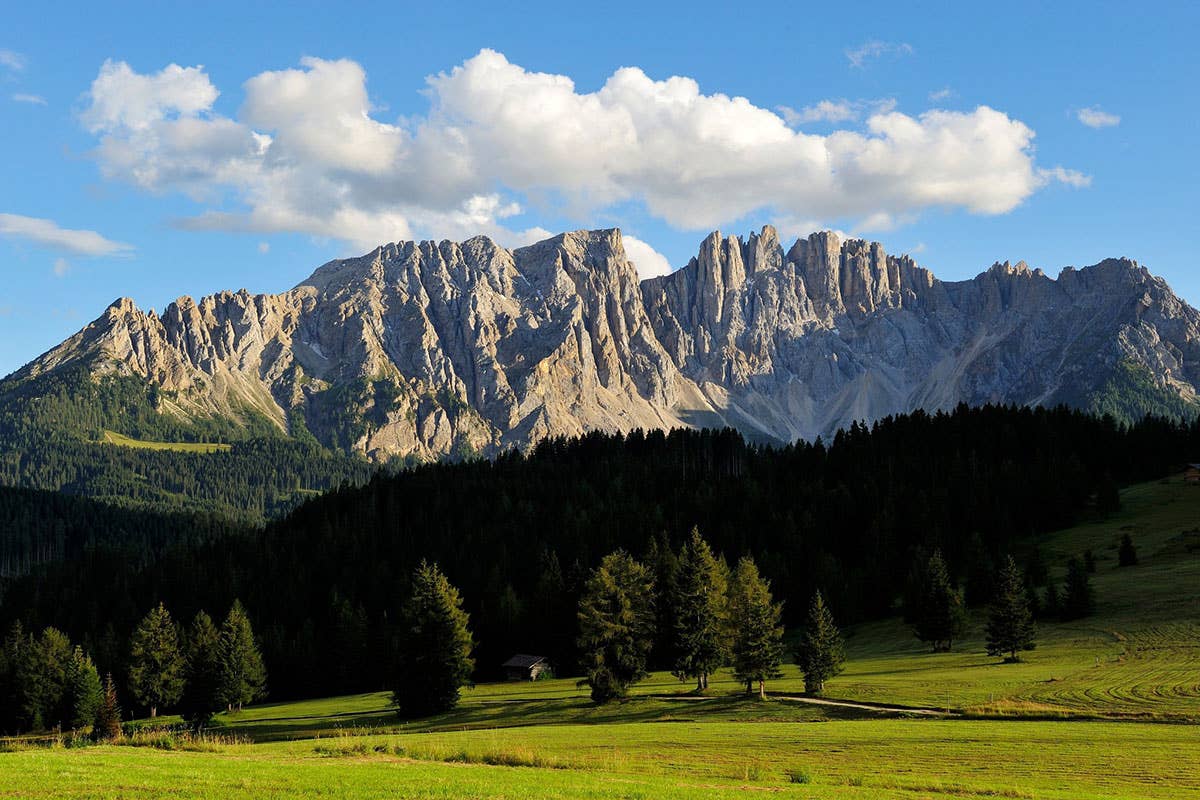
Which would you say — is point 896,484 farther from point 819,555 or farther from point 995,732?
point 995,732

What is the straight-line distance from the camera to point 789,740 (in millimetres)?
49500

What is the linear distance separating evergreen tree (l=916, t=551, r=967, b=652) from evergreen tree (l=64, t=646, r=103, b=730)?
86389 millimetres

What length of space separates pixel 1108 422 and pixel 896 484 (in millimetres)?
63027

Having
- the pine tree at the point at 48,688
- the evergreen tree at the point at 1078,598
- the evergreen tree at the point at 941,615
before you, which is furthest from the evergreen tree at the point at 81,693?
the evergreen tree at the point at 1078,598

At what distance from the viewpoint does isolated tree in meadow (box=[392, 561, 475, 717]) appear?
264ft

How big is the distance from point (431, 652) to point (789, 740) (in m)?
40.4

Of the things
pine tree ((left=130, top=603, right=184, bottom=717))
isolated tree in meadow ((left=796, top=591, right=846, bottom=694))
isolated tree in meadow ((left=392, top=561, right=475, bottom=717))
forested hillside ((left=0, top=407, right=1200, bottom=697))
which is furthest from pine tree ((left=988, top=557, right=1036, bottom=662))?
pine tree ((left=130, top=603, right=184, bottom=717))

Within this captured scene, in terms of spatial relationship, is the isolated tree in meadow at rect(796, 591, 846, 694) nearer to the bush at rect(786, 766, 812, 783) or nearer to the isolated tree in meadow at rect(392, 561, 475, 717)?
the isolated tree in meadow at rect(392, 561, 475, 717)

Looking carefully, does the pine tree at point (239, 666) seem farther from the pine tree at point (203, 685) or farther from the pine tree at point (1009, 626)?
the pine tree at point (1009, 626)

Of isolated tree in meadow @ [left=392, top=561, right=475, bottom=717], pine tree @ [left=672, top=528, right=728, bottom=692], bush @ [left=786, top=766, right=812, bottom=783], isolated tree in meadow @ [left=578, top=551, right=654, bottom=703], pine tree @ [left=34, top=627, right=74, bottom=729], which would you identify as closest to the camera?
bush @ [left=786, top=766, right=812, bottom=783]

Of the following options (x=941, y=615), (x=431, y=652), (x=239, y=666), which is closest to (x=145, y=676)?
(x=239, y=666)

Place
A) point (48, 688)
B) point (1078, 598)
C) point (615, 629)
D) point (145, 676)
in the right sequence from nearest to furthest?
1. point (615, 629)
2. point (1078, 598)
3. point (145, 676)
4. point (48, 688)

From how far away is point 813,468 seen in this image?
181750 millimetres

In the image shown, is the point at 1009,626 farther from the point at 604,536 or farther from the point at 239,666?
the point at 239,666
